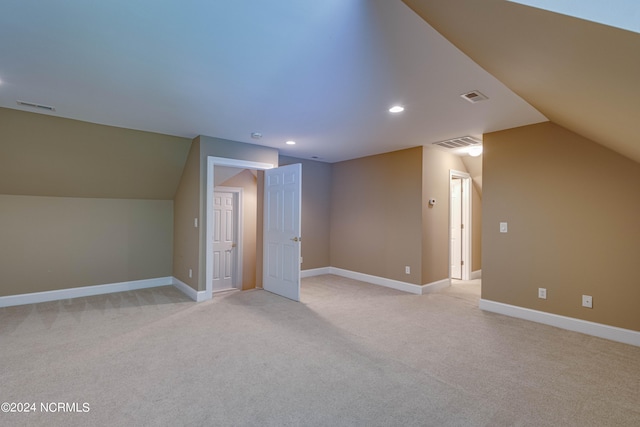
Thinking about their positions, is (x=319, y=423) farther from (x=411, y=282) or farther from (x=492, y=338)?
(x=411, y=282)

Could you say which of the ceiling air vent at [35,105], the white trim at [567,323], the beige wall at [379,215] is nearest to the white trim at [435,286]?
the beige wall at [379,215]

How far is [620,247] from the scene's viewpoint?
3184mm

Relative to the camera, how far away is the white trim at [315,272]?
6.08 metres

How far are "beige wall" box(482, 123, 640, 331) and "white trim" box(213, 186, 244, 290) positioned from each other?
179 inches

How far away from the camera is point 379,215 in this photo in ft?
18.4

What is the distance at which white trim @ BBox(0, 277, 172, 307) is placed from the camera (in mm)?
4133

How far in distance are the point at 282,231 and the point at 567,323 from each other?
3755 mm

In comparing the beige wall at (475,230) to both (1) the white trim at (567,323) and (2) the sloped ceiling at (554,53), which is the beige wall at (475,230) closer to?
(1) the white trim at (567,323)

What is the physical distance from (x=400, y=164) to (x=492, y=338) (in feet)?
9.85

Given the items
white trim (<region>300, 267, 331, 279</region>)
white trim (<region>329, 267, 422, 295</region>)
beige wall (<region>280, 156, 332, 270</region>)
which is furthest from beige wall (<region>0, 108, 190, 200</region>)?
white trim (<region>329, 267, 422, 295</region>)

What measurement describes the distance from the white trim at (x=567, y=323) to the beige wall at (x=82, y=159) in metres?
5.01

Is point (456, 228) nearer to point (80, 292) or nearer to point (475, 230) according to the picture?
point (475, 230)

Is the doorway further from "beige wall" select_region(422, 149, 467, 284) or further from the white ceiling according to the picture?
the white ceiling

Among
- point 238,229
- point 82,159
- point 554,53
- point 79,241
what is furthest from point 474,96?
point 79,241
